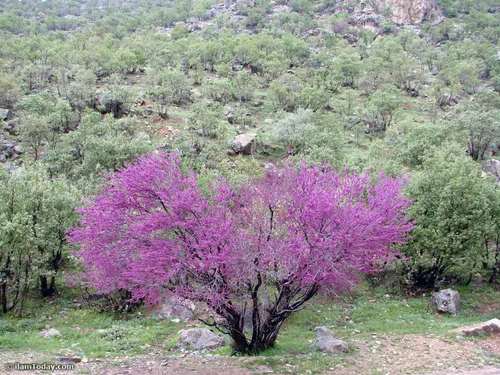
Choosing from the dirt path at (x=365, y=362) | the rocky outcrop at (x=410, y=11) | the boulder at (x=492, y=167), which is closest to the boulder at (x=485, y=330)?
the dirt path at (x=365, y=362)

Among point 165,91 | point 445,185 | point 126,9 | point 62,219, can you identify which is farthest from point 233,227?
point 126,9

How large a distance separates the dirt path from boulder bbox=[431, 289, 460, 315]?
10.0ft

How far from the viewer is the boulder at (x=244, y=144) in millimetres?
34312

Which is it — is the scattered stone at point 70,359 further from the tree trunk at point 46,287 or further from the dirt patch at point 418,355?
the tree trunk at point 46,287

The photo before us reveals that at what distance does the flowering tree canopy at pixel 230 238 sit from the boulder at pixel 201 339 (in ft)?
6.62

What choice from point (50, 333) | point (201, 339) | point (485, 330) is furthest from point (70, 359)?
point (485, 330)

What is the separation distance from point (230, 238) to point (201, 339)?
16.6ft

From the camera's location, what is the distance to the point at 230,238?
29.7 feet

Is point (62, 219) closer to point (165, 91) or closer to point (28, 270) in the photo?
point (28, 270)

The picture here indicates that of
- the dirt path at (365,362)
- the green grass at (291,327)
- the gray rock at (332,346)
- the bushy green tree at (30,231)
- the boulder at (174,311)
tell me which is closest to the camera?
the dirt path at (365,362)

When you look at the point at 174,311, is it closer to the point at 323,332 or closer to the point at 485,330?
the point at 323,332

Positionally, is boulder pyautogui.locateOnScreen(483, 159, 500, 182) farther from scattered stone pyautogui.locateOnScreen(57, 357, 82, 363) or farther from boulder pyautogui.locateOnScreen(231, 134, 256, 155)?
scattered stone pyautogui.locateOnScreen(57, 357, 82, 363)

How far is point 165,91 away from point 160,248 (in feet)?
112

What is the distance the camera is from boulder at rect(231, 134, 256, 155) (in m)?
34.3
